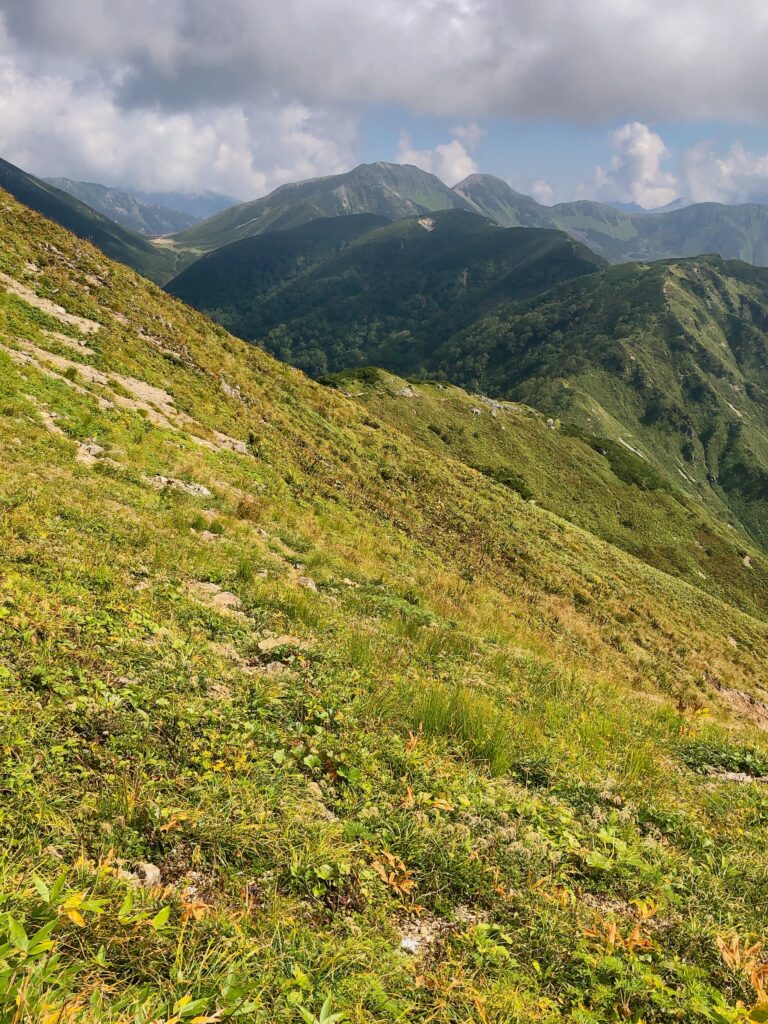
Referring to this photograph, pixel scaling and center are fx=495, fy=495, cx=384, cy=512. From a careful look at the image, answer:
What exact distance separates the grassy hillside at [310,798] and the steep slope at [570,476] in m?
53.7

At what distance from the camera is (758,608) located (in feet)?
250

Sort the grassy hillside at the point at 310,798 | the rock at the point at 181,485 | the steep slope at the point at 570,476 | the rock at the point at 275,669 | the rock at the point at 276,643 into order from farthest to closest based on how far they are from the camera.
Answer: the steep slope at the point at 570,476, the rock at the point at 181,485, the rock at the point at 276,643, the rock at the point at 275,669, the grassy hillside at the point at 310,798

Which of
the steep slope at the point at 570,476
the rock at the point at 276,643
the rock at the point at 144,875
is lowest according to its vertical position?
the rock at the point at 276,643

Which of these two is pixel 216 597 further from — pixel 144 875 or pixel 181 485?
pixel 181 485

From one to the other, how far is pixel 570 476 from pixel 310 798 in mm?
82524

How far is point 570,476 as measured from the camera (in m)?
81.0

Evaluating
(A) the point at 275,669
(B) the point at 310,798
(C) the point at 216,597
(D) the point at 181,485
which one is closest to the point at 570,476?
(D) the point at 181,485

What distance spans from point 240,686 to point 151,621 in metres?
1.88

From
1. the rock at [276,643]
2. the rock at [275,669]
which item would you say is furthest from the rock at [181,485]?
the rock at [275,669]

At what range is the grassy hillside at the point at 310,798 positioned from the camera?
342cm

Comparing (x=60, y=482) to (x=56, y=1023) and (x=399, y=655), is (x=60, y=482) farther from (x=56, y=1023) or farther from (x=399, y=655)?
(x=56, y=1023)

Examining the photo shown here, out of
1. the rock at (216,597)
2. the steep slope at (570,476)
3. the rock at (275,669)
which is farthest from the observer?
the steep slope at (570,476)

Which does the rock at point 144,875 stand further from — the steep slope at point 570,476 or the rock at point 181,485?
the steep slope at point 570,476

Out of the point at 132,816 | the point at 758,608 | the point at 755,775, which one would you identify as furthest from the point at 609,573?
the point at 758,608
